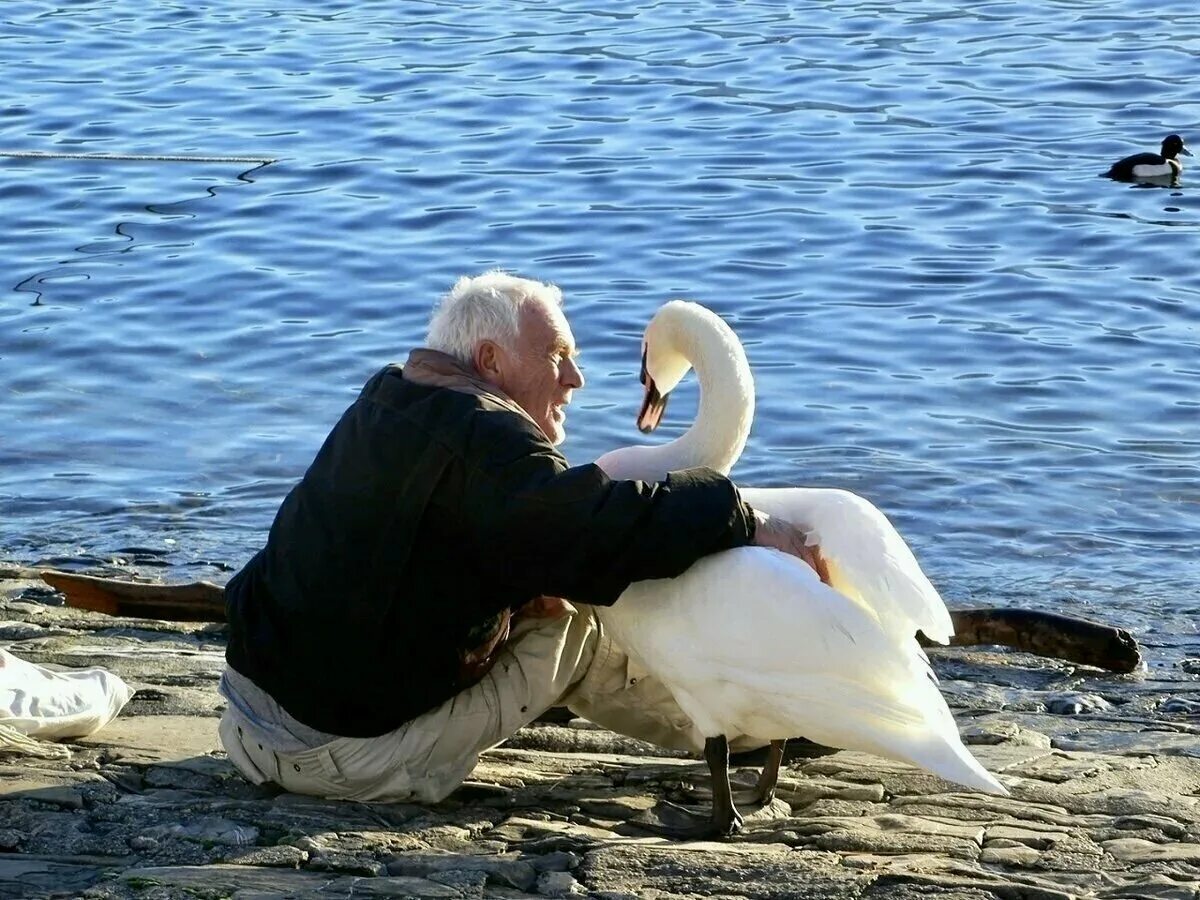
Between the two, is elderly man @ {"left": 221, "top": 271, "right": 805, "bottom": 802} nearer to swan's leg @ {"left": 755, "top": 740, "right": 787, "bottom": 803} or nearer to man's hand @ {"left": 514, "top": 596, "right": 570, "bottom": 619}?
man's hand @ {"left": 514, "top": 596, "right": 570, "bottom": 619}

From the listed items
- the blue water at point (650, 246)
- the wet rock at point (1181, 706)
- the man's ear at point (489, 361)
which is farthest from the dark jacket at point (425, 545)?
the blue water at point (650, 246)

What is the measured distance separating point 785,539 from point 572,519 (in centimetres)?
85

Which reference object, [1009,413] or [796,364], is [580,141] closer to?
[796,364]

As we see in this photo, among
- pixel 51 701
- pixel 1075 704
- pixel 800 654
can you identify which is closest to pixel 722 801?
pixel 800 654

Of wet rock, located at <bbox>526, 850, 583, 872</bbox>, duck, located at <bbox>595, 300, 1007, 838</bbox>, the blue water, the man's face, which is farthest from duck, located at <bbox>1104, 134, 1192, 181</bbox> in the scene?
wet rock, located at <bbox>526, 850, 583, 872</bbox>

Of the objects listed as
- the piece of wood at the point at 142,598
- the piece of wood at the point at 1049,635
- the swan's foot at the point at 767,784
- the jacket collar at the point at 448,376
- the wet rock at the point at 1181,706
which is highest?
the jacket collar at the point at 448,376

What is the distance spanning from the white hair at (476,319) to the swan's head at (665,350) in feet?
2.53

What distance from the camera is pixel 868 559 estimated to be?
4.95 meters

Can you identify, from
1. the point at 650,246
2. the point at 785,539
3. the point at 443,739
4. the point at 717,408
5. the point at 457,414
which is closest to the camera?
the point at 457,414

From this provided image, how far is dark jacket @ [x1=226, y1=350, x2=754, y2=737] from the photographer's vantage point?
4598mm

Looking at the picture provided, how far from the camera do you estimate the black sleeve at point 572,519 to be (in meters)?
4.55

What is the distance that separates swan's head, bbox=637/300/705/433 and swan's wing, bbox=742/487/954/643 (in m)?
0.65

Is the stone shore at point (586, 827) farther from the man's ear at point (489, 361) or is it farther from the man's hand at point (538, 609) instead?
the man's ear at point (489, 361)

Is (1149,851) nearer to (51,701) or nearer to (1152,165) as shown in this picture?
(51,701)
